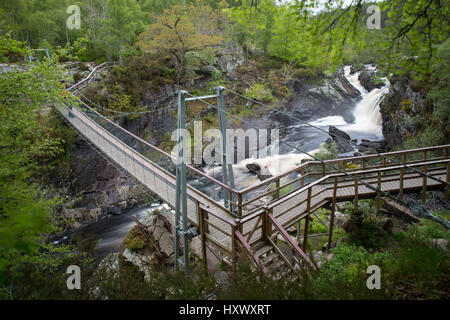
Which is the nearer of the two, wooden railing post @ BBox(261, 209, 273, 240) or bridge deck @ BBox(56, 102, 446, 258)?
wooden railing post @ BBox(261, 209, 273, 240)

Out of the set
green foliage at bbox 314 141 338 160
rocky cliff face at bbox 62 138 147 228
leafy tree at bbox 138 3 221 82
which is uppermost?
leafy tree at bbox 138 3 221 82

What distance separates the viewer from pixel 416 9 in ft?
8.57

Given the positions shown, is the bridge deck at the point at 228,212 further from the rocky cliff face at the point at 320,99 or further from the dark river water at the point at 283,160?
the rocky cliff face at the point at 320,99

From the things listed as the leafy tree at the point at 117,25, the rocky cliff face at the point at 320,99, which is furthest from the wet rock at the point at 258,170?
the leafy tree at the point at 117,25

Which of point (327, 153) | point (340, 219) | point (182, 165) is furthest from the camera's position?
point (327, 153)

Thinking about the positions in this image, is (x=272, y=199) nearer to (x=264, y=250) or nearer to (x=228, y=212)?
(x=228, y=212)

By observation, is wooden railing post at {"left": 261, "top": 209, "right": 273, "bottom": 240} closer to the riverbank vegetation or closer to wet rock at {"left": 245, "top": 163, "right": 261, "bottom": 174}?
the riverbank vegetation

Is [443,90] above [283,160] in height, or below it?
above

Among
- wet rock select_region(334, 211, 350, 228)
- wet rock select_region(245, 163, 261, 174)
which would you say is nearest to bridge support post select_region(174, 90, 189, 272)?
wet rock select_region(334, 211, 350, 228)

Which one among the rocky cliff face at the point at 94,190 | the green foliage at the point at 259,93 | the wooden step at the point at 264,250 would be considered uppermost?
the green foliage at the point at 259,93

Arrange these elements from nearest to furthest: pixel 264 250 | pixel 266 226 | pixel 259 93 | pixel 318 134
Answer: pixel 264 250
pixel 266 226
pixel 318 134
pixel 259 93

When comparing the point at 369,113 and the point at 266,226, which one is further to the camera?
the point at 369,113

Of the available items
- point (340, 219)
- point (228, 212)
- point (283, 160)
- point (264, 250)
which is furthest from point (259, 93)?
point (264, 250)
